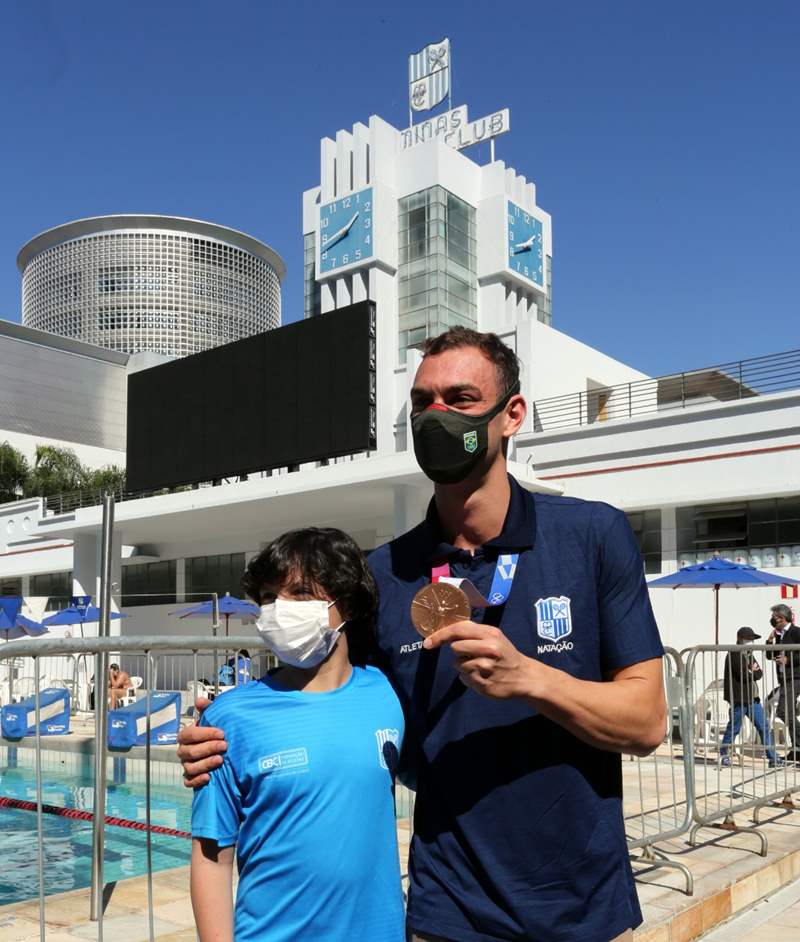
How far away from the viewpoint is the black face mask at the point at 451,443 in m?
2.00

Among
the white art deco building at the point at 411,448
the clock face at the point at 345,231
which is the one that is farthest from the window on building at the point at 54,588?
the clock face at the point at 345,231

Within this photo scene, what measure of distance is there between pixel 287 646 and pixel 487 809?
1.97ft

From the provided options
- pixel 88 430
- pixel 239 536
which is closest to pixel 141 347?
pixel 88 430

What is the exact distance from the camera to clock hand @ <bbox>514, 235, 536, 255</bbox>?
187 ft

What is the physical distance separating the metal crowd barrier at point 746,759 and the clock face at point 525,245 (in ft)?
159

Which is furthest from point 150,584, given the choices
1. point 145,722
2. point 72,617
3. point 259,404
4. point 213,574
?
point 145,722

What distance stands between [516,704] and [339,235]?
183 feet

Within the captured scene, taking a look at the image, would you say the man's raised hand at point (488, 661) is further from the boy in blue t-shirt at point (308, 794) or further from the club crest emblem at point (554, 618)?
the boy in blue t-shirt at point (308, 794)

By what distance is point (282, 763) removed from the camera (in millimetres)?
2107

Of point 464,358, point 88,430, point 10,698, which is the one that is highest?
point 88,430

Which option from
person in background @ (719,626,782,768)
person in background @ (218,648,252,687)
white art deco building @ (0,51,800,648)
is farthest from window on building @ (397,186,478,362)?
person in background @ (218,648,252,687)

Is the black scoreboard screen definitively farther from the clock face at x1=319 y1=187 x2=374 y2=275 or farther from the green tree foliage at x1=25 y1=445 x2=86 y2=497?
the green tree foliage at x1=25 y1=445 x2=86 y2=497

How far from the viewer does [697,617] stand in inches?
782

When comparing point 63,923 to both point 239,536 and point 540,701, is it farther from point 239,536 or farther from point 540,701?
point 239,536
